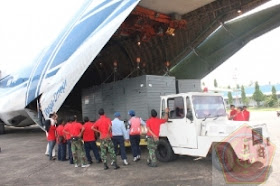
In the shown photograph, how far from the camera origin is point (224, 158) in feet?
20.5

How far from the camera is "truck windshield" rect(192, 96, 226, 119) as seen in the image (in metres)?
7.00

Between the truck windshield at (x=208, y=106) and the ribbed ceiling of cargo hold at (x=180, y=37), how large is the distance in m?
4.43

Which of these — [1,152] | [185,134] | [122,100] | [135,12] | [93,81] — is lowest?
[1,152]

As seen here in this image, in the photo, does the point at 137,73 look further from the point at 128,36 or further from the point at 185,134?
the point at 185,134

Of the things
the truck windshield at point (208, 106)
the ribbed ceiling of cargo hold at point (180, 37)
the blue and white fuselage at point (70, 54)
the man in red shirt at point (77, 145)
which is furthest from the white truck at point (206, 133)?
the ribbed ceiling of cargo hold at point (180, 37)

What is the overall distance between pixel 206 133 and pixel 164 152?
62.2 inches

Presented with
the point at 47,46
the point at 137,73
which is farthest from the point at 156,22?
the point at 47,46

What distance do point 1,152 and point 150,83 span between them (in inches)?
278

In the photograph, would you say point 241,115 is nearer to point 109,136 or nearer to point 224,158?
point 224,158

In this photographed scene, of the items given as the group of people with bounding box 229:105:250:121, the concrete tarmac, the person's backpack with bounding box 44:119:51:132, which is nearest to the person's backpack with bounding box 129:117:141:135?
the concrete tarmac

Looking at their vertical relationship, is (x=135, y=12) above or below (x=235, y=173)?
above

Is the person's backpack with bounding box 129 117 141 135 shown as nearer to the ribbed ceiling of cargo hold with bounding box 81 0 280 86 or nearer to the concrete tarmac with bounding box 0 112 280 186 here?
the concrete tarmac with bounding box 0 112 280 186

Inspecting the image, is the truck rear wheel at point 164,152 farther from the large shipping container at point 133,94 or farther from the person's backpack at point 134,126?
the large shipping container at point 133,94

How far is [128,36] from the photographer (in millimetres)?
12117
